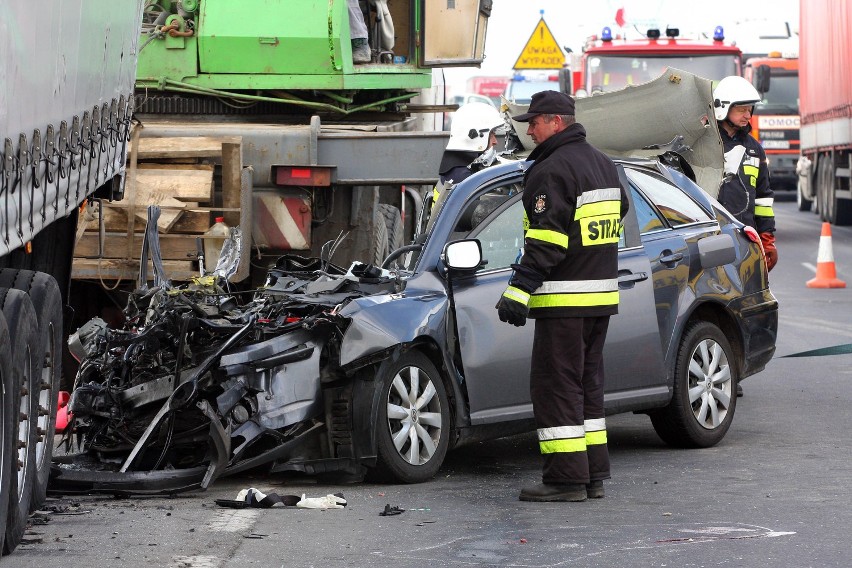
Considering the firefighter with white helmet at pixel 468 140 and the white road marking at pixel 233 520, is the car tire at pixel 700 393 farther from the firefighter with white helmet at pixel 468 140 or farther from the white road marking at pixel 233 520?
the white road marking at pixel 233 520

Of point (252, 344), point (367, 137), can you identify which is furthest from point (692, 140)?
point (252, 344)

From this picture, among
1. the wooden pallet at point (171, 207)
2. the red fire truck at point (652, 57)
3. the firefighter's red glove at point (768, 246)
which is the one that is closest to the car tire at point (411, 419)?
the wooden pallet at point (171, 207)

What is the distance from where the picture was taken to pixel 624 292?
805cm

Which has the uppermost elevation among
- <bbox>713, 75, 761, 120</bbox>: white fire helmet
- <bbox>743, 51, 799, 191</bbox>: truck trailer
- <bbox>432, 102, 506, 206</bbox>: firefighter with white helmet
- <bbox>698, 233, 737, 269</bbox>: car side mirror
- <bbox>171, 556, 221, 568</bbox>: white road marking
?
<bbox>743, 51, 799, 191</bbox>: truck trailer

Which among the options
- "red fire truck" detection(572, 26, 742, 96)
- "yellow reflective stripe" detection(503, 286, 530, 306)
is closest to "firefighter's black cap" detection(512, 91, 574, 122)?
"yellow reflective stripe" detection(503, 286, 530, 306)

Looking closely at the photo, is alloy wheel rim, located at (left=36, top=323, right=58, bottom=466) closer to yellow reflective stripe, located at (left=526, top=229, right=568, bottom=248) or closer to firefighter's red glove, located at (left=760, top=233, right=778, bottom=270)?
yellow reflective stripe, located at (left=526, top=229, right=568, bottom=248)

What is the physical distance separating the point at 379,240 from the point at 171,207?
2016mm

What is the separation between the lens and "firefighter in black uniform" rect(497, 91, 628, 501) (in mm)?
7027

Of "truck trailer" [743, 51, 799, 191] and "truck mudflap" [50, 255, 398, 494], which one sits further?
"truck trailer" [743, 51, 799, 191]

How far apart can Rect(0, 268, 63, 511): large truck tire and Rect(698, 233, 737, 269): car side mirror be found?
3557 millimetres

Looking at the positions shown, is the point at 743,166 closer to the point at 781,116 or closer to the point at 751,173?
the point at 751,173

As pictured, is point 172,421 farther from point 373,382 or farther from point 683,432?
point 683,432

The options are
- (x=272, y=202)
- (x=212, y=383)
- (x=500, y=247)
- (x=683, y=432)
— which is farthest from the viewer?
(x=272, y=202)

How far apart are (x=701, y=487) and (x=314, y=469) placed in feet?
5.79
